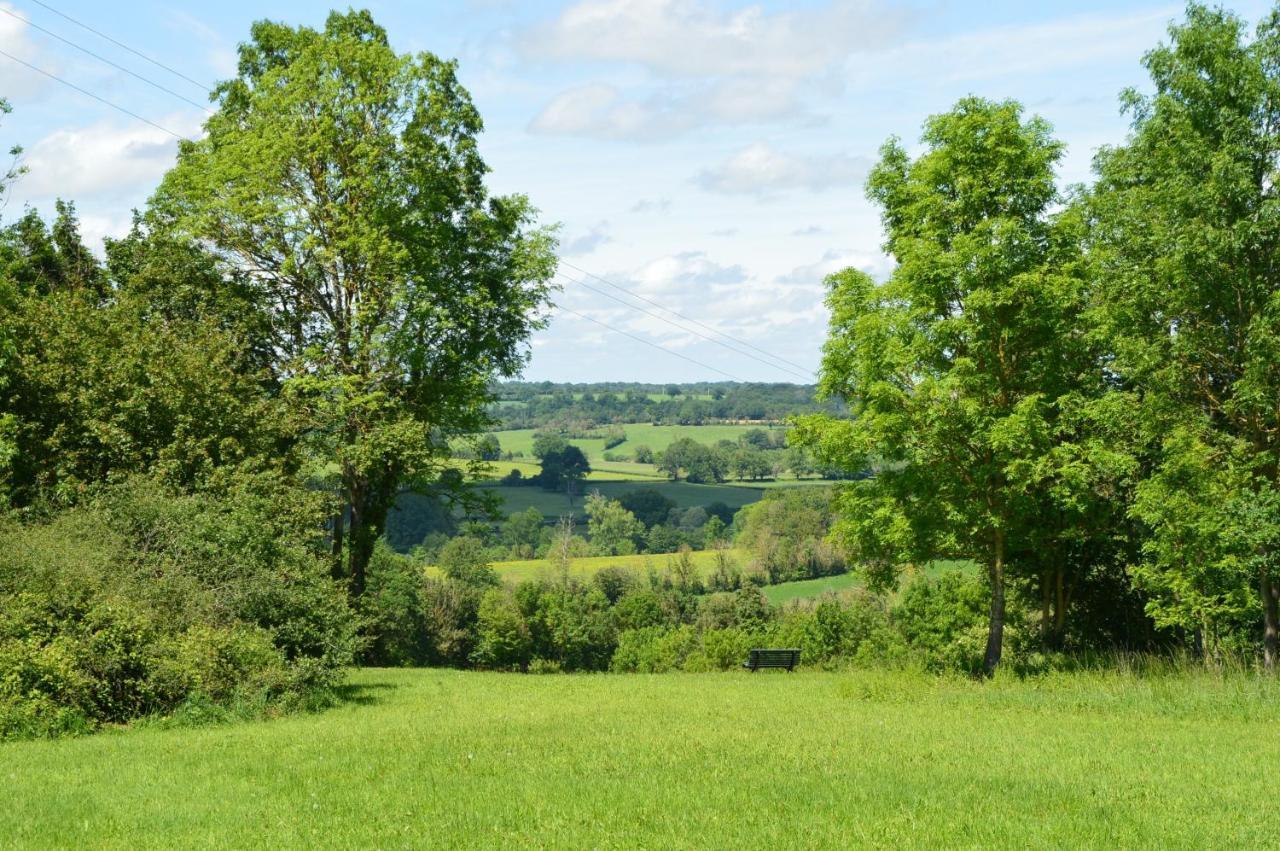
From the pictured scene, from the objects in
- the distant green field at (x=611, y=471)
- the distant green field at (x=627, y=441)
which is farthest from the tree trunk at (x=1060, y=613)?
the distant green field at (x=627, y=441)

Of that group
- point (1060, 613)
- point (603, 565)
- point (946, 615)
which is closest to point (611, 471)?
point (603, 565)

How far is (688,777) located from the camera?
1054cm

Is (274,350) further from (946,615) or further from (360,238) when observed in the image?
(946,615)

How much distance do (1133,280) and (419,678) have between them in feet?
58.1

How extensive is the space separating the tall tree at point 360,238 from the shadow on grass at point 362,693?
728 centimetres

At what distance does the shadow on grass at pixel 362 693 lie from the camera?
18.6 meters

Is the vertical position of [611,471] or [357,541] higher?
[611,471]

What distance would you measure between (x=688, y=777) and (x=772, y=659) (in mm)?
21755

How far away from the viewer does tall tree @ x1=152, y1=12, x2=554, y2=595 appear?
28.5 m

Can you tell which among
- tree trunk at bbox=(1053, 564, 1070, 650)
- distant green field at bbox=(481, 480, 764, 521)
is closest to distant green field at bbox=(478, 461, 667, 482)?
distant green field at bbox=(481, 480, 764, 521)

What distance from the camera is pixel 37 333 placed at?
971 inches

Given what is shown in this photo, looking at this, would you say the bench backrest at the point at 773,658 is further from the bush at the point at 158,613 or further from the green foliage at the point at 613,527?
the green foliage at the point at 613,527

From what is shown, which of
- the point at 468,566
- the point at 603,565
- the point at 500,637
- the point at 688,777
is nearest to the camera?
the point at 688,777

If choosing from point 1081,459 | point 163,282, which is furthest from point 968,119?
point 163,282
